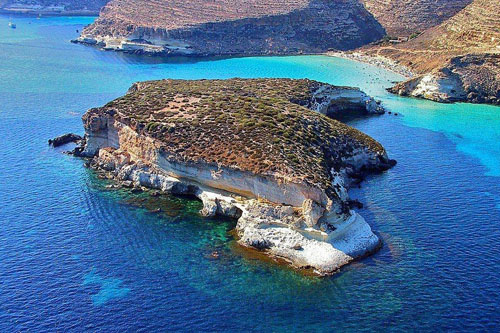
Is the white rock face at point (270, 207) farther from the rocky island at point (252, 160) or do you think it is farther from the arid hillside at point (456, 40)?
the arid hillside at point (456, 40)

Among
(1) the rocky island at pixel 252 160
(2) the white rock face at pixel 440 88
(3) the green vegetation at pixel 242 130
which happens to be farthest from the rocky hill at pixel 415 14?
(3) the green vegetation at pixel 242 130

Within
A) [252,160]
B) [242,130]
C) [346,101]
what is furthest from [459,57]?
[252,160]

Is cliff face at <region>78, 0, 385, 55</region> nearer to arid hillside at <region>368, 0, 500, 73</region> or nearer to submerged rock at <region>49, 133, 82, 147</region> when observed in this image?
arid hillside at <region>368, 0, 500, 73</region>

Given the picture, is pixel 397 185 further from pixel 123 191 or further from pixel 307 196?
pixel 123 191

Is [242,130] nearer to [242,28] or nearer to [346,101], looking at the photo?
[346,101]

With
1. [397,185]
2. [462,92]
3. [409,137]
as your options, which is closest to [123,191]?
[397,185]

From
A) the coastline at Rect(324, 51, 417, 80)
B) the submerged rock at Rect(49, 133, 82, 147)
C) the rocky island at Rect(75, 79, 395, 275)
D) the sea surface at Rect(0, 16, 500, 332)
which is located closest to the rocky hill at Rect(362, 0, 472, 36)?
the coastline at Rect(324, 51, 417, 80)
